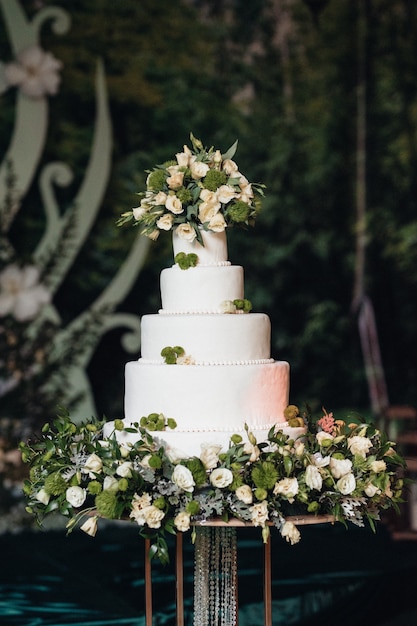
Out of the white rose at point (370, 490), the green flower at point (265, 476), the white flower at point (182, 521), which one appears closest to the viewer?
the white flower at point (182, 521)

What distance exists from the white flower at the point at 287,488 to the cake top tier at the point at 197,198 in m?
0.97

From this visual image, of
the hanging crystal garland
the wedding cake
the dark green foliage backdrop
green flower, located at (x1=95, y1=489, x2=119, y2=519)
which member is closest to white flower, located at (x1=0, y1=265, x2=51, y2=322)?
the dark green foliage backdrop

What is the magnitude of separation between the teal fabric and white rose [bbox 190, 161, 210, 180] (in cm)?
224

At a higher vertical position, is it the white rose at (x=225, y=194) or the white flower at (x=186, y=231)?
the white rose at (x=225, y=194)

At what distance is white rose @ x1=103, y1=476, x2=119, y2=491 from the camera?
3330 millimetres

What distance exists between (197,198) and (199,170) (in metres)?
0.10

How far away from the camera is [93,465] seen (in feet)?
11.2

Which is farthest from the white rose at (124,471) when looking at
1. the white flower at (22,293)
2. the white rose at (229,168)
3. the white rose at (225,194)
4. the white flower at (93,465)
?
the white flower at (22,293)

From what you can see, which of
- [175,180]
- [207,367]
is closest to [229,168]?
[175,180]

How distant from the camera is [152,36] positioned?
7.89 meters

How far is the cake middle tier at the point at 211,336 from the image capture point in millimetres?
3723

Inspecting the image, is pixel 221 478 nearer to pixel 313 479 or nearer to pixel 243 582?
pixel 313 479

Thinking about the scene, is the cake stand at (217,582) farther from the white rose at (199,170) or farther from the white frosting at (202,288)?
the white rose at (199,170)

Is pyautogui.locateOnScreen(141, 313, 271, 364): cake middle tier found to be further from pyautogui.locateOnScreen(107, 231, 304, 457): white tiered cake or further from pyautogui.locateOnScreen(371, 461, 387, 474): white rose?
pyautogui.locateOnScreen(371, 461, 387, 474): white rose
